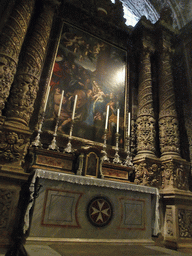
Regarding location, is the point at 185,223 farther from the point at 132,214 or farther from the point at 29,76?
the point at 29,76

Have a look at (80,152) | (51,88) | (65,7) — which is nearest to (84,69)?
(51,88)

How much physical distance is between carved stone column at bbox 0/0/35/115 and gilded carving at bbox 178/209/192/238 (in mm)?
4167

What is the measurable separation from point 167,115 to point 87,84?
236cm

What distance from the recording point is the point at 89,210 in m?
3.22

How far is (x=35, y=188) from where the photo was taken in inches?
118

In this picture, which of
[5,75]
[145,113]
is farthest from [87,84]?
[5,75]

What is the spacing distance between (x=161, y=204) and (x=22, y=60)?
4.50m

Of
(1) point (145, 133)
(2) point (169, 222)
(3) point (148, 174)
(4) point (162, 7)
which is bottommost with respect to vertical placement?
(2) point (169, 222)

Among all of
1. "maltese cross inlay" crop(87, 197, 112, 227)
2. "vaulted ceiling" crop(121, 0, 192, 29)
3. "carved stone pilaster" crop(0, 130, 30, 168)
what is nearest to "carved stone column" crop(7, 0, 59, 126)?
"carved stone pilaster" crop(0, 130, 30, 168)

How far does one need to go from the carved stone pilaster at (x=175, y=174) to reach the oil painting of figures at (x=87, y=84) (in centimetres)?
135

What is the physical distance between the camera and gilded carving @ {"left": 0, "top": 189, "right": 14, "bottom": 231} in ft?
9.78

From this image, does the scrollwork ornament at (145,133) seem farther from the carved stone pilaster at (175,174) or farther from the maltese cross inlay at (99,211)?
the maltese cross inlay at (99,211)

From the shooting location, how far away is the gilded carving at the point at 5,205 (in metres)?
2.98

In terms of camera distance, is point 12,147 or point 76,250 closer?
point 76,250
